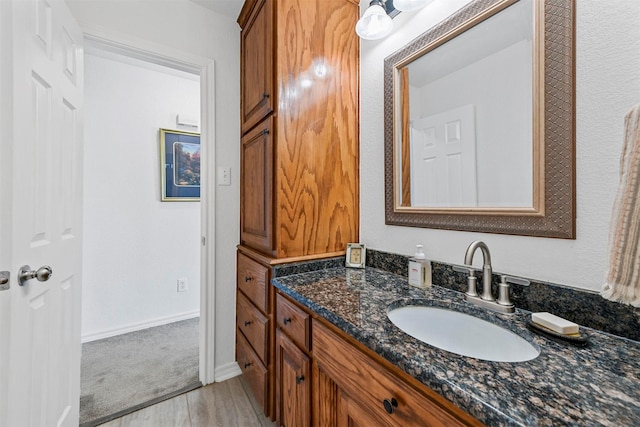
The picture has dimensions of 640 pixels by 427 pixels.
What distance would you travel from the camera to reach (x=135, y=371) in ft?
5.98

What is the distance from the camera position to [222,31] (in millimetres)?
1822

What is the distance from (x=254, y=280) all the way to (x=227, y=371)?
82cm

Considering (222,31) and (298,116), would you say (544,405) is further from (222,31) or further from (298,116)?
(222,31)

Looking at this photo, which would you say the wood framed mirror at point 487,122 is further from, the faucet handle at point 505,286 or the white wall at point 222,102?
the white wall at point 222,102

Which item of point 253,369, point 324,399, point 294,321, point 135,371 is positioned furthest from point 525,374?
point 135,371

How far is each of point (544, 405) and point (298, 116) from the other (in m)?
1.24

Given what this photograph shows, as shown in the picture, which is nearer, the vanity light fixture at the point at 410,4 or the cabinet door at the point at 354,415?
the cabinet door at the point at 354,415

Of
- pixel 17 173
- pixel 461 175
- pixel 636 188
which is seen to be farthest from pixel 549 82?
pixel 17 173

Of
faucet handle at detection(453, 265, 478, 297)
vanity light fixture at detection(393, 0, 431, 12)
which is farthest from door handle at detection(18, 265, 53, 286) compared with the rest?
vanity light fixture at detection(393, 0, 431, 12)

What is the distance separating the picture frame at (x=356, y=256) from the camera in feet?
4.45

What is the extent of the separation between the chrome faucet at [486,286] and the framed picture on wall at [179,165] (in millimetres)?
2520

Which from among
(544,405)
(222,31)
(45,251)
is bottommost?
(544,405)

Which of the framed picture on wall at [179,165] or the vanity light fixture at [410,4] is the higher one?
the vanity light fixture at [410,4]

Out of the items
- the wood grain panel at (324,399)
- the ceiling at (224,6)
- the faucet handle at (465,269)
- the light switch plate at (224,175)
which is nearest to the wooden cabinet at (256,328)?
the wood grain panel at (324,399)
